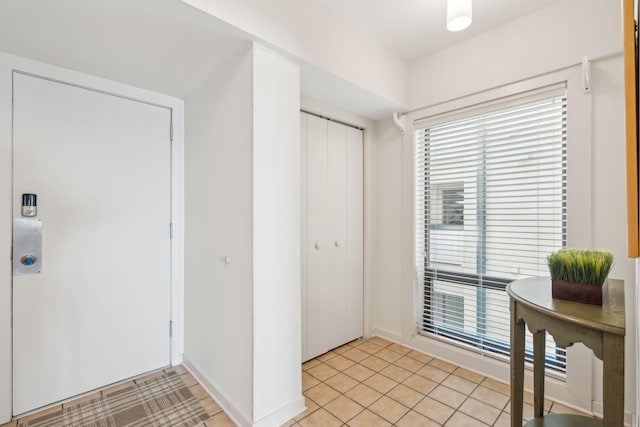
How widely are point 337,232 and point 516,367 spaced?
1.62 metres

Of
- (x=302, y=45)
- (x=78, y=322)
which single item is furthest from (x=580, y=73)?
(x=78, y=322)

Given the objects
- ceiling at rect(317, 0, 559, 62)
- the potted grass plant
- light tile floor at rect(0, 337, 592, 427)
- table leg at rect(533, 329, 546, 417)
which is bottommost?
light tile floor at rect(0, 337, 592, 427)

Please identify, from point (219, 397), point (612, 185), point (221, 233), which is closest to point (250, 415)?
point (219, 397)

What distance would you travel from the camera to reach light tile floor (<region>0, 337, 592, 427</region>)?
67.4 inches

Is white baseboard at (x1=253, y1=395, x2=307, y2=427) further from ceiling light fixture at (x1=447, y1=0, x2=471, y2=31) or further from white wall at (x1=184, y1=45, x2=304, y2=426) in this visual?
ceiling light fixture at (x1=447, y1=0, x2=471, y2=31)

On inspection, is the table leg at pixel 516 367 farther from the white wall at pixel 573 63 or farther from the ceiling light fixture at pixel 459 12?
the ceiling light fixture at pixel 459 12

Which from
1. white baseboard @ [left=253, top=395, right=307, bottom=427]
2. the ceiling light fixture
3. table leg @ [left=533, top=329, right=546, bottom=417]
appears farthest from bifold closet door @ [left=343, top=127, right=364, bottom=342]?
table leg @ [left=533, top=329, right=546, bottom=417]

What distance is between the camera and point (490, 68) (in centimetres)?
212

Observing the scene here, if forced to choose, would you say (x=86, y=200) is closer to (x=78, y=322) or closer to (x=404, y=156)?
(x=78, y=322)

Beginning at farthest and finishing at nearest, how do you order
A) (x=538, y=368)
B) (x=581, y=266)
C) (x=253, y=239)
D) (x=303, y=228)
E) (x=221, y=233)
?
(x=303, y=228) < (x=221, y=233) < (x=253, y=239) < (x=538, y=368) < (x=581, y=266)

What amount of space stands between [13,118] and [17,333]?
4.23 feet

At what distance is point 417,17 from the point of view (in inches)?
78.4

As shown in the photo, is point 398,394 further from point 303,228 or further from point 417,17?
point 417,17

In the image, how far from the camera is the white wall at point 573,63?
165cm
